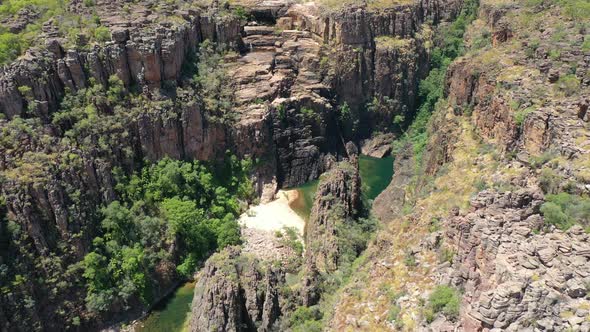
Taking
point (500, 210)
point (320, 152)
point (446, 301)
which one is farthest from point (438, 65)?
point (446, 301)

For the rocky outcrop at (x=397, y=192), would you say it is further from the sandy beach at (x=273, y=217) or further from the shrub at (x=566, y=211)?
the shrub at (x=566, y=211)

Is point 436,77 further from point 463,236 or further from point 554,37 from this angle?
point 463,236

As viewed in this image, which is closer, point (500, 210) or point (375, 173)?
point (500, 210)

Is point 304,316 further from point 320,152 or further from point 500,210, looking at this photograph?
point 320,152

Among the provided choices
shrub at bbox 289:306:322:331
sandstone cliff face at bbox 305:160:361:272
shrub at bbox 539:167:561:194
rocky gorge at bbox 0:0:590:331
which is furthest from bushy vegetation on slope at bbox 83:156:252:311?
shrub at bbox 539:167:561:194

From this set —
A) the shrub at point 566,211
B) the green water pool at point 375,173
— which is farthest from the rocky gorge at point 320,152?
the green water pool at point 375,173
